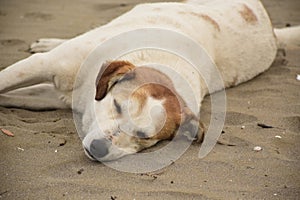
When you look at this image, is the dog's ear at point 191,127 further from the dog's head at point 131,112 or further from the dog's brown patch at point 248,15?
the dog's brown patch at point 248,15

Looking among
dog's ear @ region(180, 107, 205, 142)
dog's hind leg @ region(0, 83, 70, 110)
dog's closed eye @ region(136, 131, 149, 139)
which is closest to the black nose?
dog's closed eye @ region(136, 131, 149, 139)

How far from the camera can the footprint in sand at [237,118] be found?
426cm

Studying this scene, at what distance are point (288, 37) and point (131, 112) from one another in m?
3.28

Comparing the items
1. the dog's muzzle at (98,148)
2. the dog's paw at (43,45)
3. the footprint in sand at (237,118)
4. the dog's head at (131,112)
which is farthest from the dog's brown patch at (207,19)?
the dog's muzzle at (98,148)

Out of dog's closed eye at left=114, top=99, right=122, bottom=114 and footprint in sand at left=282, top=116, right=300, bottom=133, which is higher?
dog's closed eye at left=114, top=99, right=122, bottom=114

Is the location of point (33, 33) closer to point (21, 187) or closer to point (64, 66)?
point (64, 66)

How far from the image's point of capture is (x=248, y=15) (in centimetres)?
520

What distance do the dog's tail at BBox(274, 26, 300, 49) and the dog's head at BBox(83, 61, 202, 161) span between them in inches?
110

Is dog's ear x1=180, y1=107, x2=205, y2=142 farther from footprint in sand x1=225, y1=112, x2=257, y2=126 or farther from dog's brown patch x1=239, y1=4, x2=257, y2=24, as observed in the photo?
dog's brown patch x1=239, y1=4, x2=257, y2=24

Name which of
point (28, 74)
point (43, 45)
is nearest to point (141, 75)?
A: point (28, 74)

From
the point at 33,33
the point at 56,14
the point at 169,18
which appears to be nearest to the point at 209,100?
the point at 169,18

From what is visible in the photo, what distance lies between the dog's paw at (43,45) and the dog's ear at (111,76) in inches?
75.6

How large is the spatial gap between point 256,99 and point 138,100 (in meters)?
1.61

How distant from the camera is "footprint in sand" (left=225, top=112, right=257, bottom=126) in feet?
14.0
